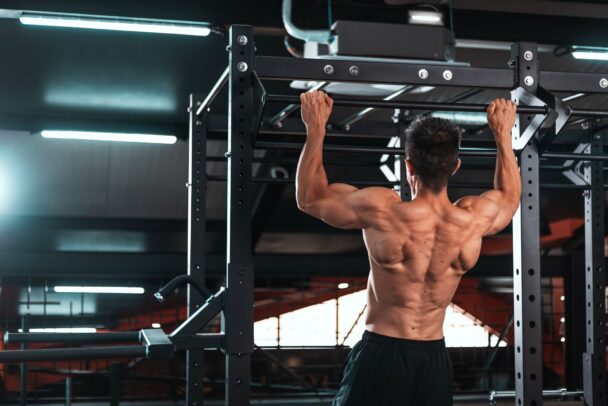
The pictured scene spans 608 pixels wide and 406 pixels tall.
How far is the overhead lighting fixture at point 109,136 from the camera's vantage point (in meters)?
8.39

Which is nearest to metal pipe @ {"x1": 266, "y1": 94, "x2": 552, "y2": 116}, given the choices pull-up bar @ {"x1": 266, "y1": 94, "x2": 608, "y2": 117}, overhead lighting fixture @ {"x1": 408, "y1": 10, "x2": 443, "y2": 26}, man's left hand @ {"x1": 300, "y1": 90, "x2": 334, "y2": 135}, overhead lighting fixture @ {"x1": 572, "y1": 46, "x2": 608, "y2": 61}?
pull-up bar @ {"x1": 266, "y1": 94, "x2": 608, "y2": 117}

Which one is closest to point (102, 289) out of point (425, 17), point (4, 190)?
point (4, 190)

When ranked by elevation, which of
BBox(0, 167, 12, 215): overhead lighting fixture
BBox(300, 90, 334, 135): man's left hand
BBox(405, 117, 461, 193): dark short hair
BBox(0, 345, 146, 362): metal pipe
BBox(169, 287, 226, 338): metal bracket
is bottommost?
BBox(0, 345, 146, 362): metal pipe

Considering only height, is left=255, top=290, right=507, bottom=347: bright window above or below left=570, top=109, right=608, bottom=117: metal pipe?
below

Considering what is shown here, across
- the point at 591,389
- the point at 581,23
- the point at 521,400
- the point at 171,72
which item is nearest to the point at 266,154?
the point at 171,72

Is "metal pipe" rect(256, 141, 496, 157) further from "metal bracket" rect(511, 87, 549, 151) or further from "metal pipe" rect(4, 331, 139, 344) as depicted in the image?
"metal pipe" rect(4, 331, 139, 344)

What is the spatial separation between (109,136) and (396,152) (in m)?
5.49

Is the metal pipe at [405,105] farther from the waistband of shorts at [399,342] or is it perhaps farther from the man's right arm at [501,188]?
the waistband of shorts at [399,342]

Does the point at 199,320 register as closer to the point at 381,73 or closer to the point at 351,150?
the point at 351,150

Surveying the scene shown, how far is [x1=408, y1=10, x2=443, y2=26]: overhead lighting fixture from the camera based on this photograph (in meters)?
4.62

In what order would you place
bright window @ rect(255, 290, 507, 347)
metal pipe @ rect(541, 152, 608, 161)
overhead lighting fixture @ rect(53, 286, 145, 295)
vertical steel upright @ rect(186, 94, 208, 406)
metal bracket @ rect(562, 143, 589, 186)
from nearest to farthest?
metal pipe @ rect(541, 152, 608, 161) → vertical steel upright @ rect(186, 94, 208, 406) → metal bracket @ rect(562, 143, 589, 186) → overhead lighting fixture @ rect(53, 286, 145, 295) → bright window @ rect(255, 290, 507, 347)

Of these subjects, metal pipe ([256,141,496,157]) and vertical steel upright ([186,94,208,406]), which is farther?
vertical steel upright ([186,94,208,406])

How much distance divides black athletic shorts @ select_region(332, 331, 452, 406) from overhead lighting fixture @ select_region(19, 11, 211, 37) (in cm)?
295

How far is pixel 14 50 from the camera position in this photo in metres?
6.49
